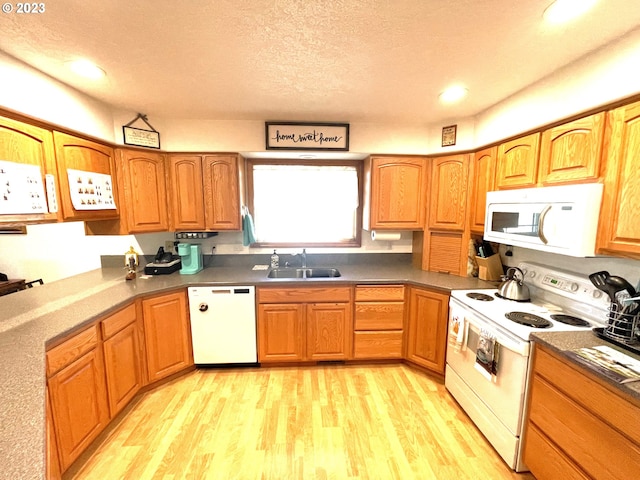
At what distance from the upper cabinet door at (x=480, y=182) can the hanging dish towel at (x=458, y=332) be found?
808 mm

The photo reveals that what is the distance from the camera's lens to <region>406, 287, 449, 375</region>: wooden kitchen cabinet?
221 cm

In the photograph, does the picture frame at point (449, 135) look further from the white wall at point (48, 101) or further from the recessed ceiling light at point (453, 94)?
the white wall at point (48, 101)

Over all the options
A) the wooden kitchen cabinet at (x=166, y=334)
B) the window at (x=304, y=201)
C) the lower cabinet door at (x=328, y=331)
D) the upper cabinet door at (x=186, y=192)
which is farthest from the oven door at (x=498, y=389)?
the upper cabinet door at (x=186, y=192)

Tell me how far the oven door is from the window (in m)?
1.45

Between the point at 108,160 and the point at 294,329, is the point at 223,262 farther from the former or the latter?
the point at 108,160

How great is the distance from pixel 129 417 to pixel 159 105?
2.39m

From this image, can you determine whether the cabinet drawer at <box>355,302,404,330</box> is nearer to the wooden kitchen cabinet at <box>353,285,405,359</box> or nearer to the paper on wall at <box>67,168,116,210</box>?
the wooden kitchen cabinet at <box>353,285,405,359</box>

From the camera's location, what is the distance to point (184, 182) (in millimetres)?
2443

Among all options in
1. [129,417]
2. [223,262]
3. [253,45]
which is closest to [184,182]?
[223,262]

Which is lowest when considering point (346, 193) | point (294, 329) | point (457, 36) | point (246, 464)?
point (246, 464)

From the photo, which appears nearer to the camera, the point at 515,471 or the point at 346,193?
the point at 515,471

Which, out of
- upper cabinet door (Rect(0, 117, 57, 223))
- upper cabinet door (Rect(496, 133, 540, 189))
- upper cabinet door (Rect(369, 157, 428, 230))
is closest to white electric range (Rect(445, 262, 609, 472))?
upper cabinet door (Rect(496, 133, 540, 189))

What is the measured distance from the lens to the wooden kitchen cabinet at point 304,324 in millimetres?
2357

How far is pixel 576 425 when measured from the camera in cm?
118
